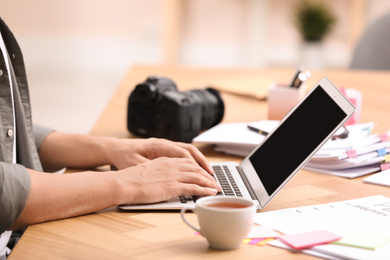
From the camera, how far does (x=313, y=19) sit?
4.12 m

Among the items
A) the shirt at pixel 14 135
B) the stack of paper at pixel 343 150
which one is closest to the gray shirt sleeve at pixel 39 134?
the shirt at pixel 14 135

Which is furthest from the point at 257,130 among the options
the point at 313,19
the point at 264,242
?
the point at 313,19

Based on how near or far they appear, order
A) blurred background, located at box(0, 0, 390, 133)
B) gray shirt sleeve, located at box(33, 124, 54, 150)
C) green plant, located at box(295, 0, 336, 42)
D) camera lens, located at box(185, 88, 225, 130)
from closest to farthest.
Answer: gray shirt sleeve, located at box(33, 124, 54, 150) → camera lens, located at box(185, 88, 225, 130) → green plant, located at box(295, 0, 336, 42) → blurred background, located at box(0, 0, 390, 133)

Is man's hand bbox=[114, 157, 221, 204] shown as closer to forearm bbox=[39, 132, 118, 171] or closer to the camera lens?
forearm bbox=[39, 132, 118, 171]

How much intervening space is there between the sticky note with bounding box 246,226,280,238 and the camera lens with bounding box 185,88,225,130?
0.63 meters

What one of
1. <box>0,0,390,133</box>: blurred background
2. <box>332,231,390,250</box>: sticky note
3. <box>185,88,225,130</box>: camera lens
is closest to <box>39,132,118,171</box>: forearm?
<box>185,88,225,130</box>: camera lens

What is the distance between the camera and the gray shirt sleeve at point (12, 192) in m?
0.78

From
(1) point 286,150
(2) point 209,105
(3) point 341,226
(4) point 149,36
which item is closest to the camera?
(3) point 341,226

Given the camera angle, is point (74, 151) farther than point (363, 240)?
Yes

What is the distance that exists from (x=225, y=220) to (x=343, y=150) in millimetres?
514

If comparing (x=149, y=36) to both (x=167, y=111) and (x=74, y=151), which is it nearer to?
(x=167, y=111)

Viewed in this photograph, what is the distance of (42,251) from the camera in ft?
2.45

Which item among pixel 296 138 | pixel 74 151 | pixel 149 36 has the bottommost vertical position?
pixel 149 36

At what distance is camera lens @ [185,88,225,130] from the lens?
1.44 metres
